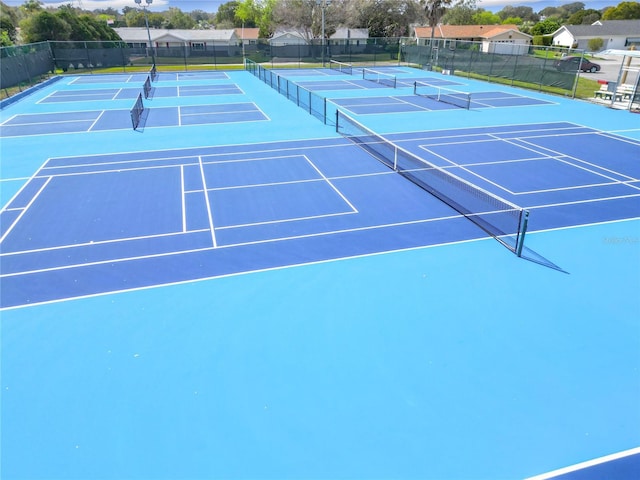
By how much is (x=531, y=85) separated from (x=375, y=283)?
2882 centimetres

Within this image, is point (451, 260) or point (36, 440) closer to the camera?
point (36, 440)

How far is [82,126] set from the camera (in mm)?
20734

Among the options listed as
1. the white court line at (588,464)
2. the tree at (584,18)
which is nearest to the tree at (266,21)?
the tree at (584,18)

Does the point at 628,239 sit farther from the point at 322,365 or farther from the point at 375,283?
the point at 322,365

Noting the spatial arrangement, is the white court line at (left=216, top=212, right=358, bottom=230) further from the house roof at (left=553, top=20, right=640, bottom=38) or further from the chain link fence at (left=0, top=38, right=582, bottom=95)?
the house roof at (left=553, top=20, right=640, bottom=38)

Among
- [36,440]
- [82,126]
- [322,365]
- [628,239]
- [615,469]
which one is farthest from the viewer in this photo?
[82,126]

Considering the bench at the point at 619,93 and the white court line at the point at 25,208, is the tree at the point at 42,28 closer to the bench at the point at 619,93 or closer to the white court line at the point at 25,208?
the white court line at the point at 25,208

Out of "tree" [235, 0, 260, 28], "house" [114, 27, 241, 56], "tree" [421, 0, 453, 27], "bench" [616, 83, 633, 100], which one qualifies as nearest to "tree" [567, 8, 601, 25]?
"tree" [421, 0, 453, 27]

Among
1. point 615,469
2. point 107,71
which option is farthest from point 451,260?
point 107,71

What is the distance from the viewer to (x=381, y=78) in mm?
36844

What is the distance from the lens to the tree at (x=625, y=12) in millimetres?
90375

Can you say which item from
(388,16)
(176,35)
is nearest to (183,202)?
(388,16)

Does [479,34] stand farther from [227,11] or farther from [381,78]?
[227,11]

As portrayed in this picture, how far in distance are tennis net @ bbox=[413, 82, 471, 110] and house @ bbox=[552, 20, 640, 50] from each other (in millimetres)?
62223
